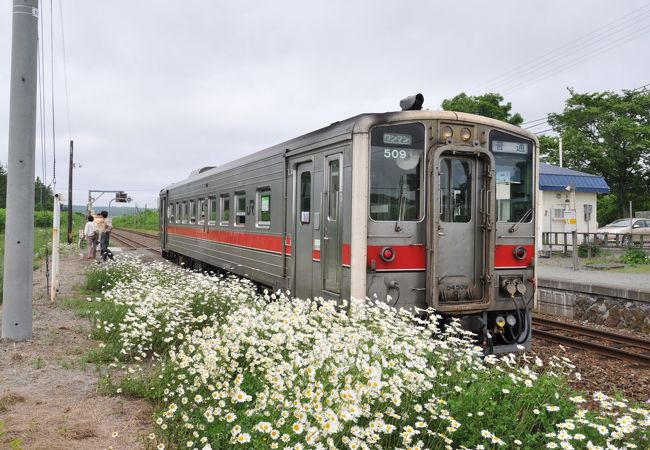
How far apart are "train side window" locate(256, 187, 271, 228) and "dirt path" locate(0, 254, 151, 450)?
130 inches

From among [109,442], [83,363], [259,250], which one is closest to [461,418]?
[109,442]

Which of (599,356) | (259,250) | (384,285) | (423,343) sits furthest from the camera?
(259,250)

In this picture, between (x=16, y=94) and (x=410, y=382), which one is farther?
(x=16, y=94)

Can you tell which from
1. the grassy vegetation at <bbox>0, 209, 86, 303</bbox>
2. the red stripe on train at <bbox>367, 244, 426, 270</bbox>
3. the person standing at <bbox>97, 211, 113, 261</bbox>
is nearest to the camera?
the red stripe on train at <bbox>367, 244, 426, 270</bbox>

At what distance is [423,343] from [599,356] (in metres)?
4.72

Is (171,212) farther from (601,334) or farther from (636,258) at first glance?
(636,258)

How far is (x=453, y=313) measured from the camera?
6340 millimetres

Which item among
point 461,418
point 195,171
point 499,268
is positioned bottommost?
point 461,418

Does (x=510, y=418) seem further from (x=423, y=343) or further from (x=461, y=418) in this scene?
(x=423, y=343)

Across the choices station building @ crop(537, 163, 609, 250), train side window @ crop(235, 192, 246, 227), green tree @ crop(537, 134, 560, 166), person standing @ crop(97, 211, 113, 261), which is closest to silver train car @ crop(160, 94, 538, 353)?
train side window @ crop(235, 192, 246, 227)

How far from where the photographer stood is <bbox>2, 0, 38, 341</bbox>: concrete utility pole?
22.4ft

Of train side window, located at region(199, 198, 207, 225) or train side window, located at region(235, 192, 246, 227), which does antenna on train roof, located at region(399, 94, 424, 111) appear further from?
train side window, located at region(199, 198, 207, 225)

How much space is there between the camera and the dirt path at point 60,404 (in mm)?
3822

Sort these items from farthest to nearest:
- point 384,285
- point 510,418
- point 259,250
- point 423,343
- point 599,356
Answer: point 259,250 < point 599,356 < point 384,285 < point 423,343 < point 510,418
